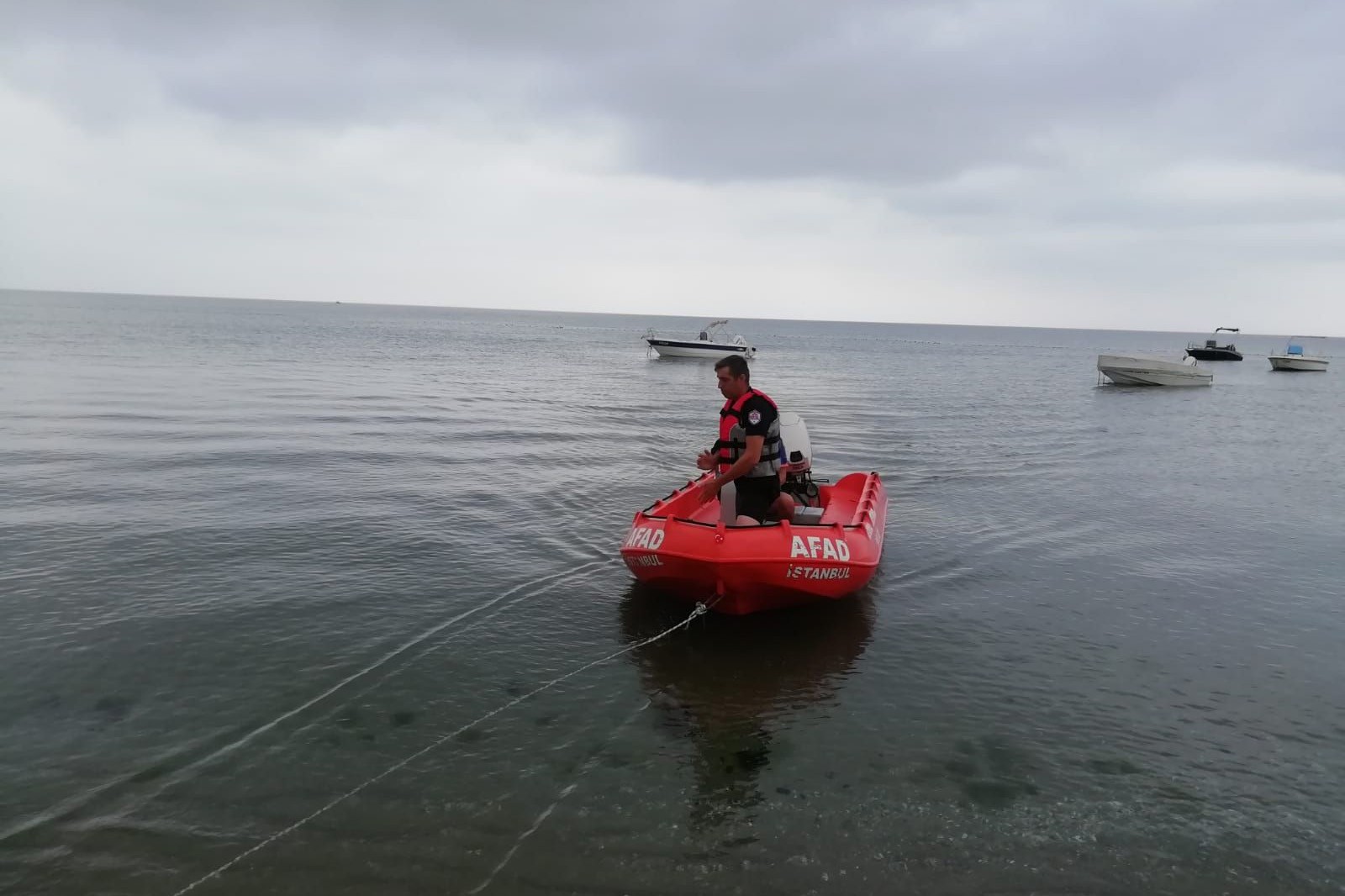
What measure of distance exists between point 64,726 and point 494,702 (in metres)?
2.73

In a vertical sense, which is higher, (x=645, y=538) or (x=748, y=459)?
(x=748, y=459)

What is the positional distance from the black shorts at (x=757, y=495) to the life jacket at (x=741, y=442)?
8 centimetres

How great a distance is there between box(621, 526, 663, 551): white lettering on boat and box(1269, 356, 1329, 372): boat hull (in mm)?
70727

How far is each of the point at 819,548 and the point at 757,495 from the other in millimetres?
869

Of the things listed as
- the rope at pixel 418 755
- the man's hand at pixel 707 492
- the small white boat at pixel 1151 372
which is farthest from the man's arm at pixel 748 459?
the small white boat at pixel 1151 372

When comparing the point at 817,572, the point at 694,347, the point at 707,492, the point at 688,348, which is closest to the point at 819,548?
the point at 817,572

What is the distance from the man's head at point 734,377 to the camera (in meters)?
7.73

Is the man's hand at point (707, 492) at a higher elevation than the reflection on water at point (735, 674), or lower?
higher

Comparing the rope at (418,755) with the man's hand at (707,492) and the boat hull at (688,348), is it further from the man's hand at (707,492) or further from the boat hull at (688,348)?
the boat hull at (688,348)

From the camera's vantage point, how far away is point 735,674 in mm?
6719

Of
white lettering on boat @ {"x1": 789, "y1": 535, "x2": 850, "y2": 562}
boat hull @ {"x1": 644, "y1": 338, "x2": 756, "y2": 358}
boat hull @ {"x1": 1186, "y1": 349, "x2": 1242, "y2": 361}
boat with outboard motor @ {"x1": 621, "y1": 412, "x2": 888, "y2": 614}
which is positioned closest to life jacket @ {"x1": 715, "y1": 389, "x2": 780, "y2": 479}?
boat with outboard motor @ {"x1": 621, "y1": 412, "x2": 888, "y2": 614}

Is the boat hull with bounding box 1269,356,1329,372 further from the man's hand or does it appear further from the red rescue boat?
the red rescue boat

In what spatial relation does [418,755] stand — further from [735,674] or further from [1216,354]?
[1216,354]

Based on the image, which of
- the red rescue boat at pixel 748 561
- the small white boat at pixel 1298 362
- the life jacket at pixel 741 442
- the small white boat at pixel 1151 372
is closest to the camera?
the red rescue boat at pixel 748 561
